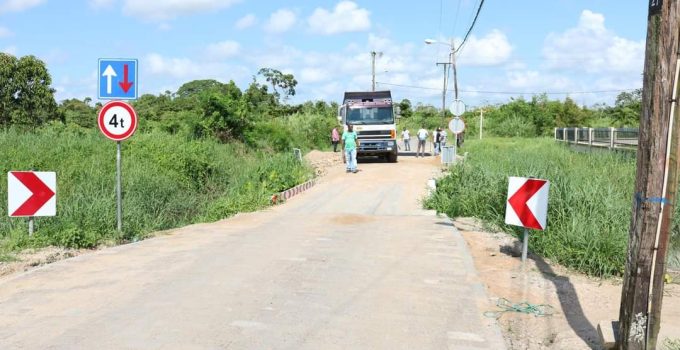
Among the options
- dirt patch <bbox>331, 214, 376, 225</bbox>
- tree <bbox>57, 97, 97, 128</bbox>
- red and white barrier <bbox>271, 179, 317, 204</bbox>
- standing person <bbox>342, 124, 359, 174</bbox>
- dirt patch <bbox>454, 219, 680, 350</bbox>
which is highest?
tree <bbox>57, 97, 97, 128</bbox>

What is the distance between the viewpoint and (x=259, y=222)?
1380cm

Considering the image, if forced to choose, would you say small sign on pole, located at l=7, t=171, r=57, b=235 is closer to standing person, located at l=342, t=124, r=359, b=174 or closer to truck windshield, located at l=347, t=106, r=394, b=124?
standing person, located at l=342, t=124, r=359, b=174

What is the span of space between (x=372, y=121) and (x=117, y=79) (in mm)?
19130

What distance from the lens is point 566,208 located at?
10.5m

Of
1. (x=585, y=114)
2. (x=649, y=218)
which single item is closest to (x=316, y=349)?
(x=649, y=218)

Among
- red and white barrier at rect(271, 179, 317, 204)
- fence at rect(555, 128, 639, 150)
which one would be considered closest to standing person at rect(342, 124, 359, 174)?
red and white barrier at rect(271, 179, 317, 204)

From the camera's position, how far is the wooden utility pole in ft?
15.9

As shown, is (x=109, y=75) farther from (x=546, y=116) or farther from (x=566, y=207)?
(x=546, y=116)

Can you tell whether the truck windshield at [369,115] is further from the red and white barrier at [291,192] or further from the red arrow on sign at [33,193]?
the red arrow on sign at [33,193]

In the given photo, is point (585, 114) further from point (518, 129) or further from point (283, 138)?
point (283, 138)

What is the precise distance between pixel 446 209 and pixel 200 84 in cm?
6854

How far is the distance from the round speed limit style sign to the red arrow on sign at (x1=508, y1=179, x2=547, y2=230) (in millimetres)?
6495

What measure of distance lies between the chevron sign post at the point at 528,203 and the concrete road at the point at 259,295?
0.98 meters

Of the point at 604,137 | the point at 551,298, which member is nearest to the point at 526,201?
the point at 551,298
